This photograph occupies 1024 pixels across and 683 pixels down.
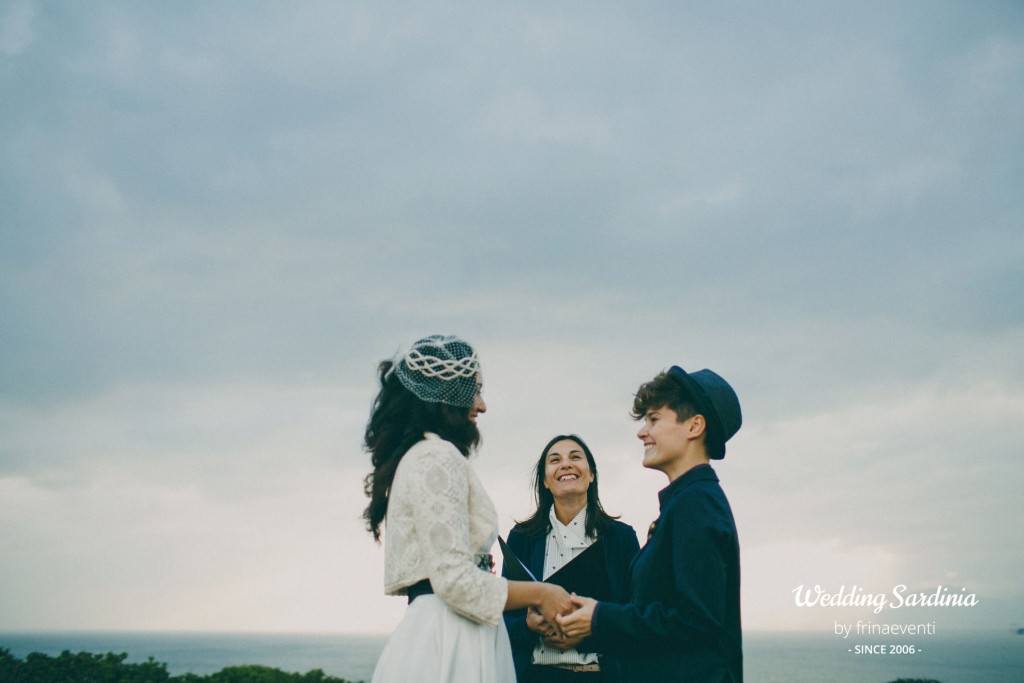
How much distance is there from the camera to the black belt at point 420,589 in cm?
322

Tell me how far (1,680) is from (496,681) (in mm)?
5853

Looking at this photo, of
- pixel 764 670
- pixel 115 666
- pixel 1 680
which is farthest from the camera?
pixel 764 670

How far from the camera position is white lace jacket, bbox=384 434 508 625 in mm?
A: 3086

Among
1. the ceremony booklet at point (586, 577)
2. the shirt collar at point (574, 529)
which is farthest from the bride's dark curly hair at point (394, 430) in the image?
the shirt collar at point (574, 529)

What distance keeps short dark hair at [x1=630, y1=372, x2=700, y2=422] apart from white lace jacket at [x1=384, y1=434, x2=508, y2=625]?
91cm

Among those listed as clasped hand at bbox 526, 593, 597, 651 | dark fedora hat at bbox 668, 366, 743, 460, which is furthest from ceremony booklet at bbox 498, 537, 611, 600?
dark fedora hat at bbox 668, 366, 743, 460

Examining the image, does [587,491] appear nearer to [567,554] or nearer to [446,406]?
[567,554]

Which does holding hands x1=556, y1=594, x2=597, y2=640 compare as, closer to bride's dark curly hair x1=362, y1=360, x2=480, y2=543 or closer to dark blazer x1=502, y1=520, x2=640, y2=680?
dark blazer x1=502, y1=520, x2=640, y2=680

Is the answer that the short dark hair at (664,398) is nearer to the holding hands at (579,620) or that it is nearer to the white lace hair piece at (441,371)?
the white lace hair piece at (441,371)

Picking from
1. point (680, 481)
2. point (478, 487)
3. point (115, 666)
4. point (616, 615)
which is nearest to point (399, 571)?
point (478, 487)

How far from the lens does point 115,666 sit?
23.5ft

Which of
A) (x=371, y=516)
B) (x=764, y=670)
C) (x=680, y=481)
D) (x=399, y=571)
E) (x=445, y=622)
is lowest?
(x=764, y=670)

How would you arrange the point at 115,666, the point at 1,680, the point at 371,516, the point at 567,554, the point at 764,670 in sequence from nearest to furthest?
the point at 371,516 → the point at 567,554 → the point at 1,680 → the point at 115,666 → the point at 764,670

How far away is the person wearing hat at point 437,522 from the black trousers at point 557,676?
111 centimetres
